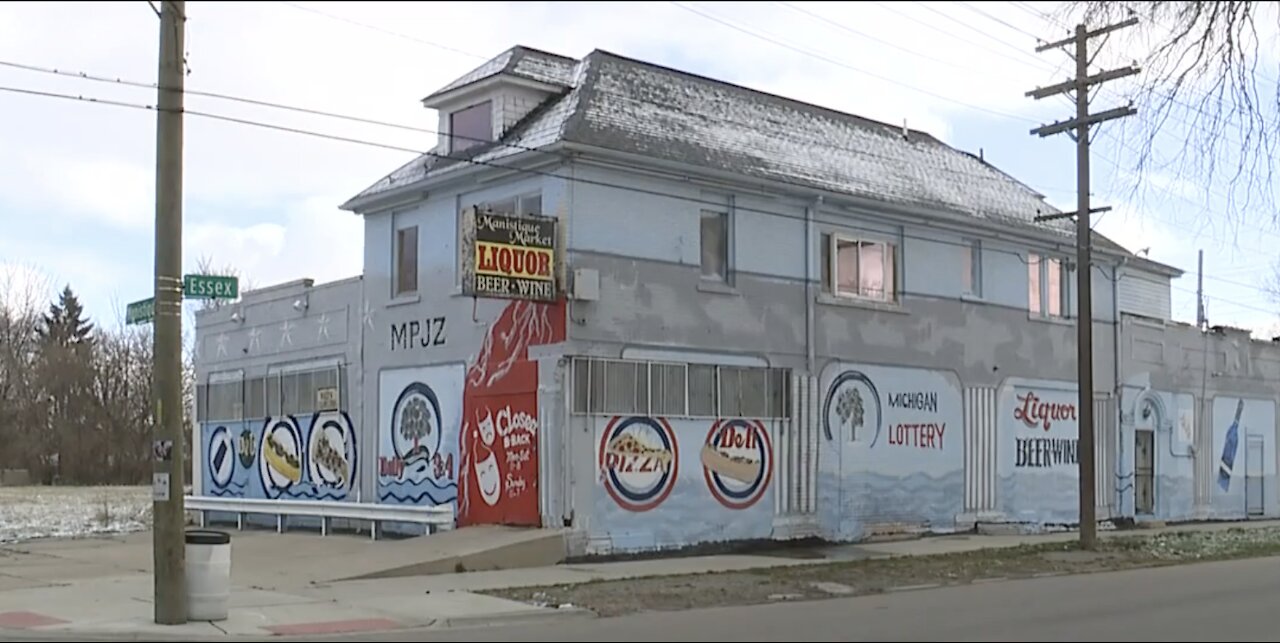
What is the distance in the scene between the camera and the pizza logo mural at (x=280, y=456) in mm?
26562

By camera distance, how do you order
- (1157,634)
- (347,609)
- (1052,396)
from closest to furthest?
(1157,634) → (347,609) → (1052,396)

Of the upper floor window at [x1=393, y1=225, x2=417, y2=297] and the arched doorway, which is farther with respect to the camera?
the arched doorway

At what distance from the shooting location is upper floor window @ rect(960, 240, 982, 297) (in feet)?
89.1

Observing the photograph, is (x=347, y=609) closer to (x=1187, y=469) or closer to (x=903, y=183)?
(x=903, y=183)

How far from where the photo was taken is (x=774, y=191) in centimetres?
2347

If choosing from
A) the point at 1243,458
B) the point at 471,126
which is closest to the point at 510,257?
the point at 471,126

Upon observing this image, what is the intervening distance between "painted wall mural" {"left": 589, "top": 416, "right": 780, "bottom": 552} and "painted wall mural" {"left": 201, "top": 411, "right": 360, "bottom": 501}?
606cm

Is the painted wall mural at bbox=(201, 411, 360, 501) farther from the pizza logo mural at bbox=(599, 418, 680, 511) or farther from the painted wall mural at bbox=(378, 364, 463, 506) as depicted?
the pizza logo mural at bbox=(599, 418, 680, 511)

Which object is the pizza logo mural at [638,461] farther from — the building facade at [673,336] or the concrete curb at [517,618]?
the concrete curb at [517,618]

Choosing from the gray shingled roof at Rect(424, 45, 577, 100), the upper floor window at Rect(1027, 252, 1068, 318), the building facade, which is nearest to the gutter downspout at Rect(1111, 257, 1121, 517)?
the building facade

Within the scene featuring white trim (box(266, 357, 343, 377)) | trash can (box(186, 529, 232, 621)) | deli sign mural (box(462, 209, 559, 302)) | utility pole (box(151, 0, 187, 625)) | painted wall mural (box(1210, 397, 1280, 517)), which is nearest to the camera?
utility pole (box(151, 0, 187, 625))

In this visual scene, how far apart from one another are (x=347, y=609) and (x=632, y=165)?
9.26 m

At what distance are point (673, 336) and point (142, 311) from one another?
9652 millimetres

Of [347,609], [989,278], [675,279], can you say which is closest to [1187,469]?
[989,278]
